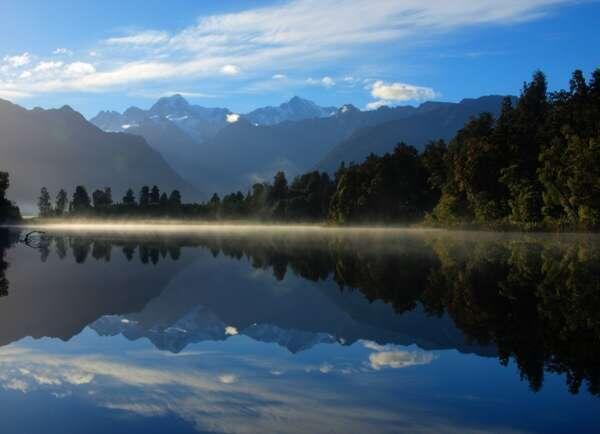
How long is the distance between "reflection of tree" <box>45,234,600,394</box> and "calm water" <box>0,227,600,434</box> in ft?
0.29

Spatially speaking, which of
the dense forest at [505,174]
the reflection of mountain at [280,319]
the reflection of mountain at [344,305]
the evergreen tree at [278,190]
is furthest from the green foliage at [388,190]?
the reflection of mountain at [280,319]

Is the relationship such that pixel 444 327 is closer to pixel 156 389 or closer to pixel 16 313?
pixel 156 389

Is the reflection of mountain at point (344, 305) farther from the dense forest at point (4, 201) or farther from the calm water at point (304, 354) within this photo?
the dense forest at point (4, 201)

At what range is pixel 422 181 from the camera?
145625mm

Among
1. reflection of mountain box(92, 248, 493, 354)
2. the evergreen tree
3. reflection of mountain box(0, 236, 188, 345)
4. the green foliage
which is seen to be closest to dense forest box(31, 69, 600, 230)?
the green foliage

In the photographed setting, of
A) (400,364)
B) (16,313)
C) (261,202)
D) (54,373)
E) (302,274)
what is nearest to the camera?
(54,373)

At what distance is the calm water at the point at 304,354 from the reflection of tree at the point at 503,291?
87mm

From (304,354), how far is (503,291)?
12.7 meters

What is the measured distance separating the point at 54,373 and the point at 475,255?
37.5m

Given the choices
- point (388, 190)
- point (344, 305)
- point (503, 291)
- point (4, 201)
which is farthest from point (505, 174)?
point (4, 201)

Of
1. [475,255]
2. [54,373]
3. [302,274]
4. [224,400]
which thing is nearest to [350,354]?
[224,400]

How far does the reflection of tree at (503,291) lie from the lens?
15203mm

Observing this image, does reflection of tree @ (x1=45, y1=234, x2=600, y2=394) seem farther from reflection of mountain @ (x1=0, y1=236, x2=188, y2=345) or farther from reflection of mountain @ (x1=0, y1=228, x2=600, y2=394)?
reflection of mountain @ (x1=0, y1=236, x2=188, y2=345)

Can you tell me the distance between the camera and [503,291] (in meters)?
25.9
